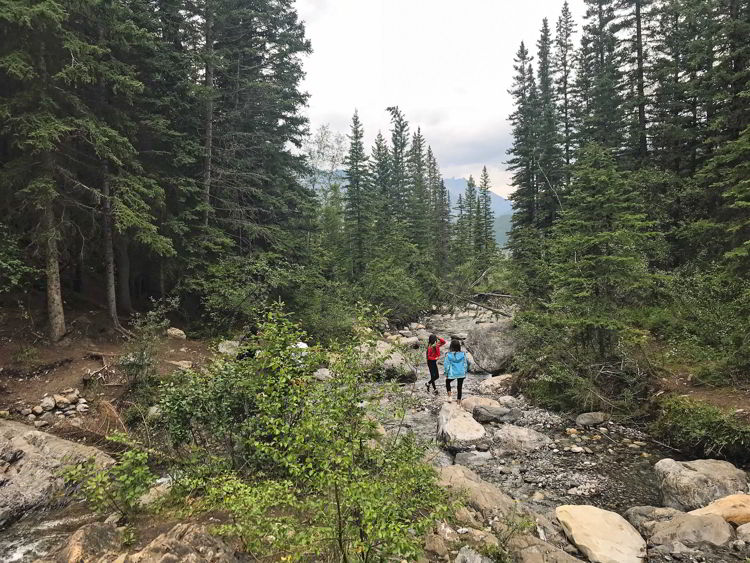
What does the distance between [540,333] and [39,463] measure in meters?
12.3

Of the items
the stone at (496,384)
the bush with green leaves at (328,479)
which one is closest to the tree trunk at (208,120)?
the stone at (496,384)

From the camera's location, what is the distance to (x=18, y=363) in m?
10.4

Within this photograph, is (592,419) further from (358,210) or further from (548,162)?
(358,210)

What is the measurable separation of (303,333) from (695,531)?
595 cm

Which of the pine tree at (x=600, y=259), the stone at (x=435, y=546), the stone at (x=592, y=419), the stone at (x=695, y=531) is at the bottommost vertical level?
the stone at (x=592, y=419)

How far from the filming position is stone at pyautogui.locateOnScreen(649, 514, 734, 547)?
531 cm

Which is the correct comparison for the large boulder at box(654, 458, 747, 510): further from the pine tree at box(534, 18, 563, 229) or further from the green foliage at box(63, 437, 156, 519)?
the pine tree at box(534, 18, 563, 229)

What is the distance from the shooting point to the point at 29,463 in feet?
23.8

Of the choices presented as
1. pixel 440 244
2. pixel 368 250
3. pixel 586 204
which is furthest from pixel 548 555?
pixel 440 244

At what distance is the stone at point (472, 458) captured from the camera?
8.62m

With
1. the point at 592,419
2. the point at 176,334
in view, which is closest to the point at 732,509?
the point at 592,419

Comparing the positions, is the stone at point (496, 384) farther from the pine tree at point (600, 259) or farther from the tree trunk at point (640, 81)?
the tree trunk at point (640, 81)

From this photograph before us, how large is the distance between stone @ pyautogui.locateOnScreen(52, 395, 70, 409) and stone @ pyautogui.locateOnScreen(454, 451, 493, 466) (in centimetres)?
934

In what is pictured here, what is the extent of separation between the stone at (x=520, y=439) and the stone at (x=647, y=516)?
264 centimetres
